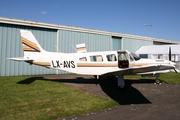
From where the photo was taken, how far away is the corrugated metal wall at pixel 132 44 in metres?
24.6

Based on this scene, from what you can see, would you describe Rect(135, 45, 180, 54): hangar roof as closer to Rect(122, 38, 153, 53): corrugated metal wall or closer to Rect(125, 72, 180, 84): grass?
Rect(122, 38, 153, 53): corrugated metal wall

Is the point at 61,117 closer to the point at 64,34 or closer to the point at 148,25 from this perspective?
the point at 64,34

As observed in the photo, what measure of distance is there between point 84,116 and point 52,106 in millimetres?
1653

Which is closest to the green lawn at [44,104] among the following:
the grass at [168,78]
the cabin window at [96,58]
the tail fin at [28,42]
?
the cabin window at [96,58]

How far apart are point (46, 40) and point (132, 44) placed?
1478 cm

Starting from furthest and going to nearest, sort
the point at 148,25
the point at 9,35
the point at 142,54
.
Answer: the point at 148,25 < the point at 142,54 < the point at 9,35

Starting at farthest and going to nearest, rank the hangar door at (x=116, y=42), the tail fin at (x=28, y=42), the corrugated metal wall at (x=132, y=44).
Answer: the corrugated metal wall at (x=132, y=44), the hangar door at (x=116, y=42), the tail fin at (x=28, y=42)

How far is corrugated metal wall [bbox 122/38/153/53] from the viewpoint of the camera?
24.6 meters

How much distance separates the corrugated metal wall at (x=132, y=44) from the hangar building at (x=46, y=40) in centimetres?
32

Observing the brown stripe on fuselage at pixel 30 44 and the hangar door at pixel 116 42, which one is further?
the hangar door at pixel 116 42

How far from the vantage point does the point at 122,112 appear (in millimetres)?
6039

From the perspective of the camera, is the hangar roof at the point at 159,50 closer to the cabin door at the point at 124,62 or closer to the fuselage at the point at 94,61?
the fuselage at the point at 94,61

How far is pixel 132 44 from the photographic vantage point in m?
25.9

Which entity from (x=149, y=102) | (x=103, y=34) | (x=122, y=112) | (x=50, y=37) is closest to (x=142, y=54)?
(x=103, y=34)
